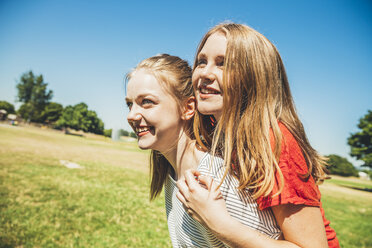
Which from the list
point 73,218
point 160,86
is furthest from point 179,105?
point 73,218

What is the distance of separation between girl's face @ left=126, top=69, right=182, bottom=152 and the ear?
3.7 inches

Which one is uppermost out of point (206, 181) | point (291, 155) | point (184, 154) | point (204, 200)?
point (291, 155)

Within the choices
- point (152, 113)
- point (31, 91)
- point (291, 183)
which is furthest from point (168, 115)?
point (31, 91)

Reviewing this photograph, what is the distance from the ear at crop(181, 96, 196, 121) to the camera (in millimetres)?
2188

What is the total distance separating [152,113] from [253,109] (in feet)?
2.87

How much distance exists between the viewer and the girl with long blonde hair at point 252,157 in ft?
4.32

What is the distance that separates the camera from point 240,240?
4.28ft

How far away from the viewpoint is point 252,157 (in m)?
1.48

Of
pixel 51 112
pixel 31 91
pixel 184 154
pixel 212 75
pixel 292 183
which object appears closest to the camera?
pixel 292 183

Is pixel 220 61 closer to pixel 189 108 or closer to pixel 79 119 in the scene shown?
pixel 189 108

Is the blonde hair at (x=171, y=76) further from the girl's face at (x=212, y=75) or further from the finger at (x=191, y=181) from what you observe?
the finger at (x=191, y=181)

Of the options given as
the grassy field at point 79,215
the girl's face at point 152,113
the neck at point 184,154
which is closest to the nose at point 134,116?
the girl's face at point 152,113

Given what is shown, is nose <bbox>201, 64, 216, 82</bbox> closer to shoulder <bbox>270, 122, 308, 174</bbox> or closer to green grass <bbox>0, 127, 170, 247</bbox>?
shoulder <bbox>270, 122, 308, 174</bbox>

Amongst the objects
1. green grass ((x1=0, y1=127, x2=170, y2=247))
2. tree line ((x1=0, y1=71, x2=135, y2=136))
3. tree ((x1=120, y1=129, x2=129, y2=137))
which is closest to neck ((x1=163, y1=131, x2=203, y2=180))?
tree ((x1=120, y1=129, x2=129, y2=137))
